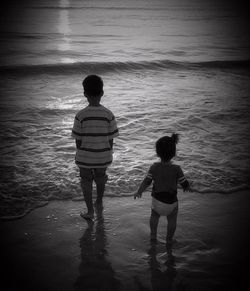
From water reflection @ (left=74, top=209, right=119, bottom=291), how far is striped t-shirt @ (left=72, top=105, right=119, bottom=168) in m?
0.79

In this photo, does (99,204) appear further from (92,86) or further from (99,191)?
(92,86)

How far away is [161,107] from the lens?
9.05 meters

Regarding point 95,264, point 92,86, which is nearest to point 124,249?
point 95,264

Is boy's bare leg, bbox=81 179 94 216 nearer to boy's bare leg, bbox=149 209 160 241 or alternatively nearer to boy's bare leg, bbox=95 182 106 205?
boy's bare leg, bbox=95 182 106 205

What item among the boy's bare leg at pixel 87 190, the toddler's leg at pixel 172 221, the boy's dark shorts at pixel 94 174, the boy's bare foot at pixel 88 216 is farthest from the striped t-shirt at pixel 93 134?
the toddler's leg at pixel 172 221

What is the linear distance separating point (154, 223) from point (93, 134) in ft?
3.95

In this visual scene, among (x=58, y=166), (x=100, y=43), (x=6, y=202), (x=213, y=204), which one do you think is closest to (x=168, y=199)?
(x=213, y=204)

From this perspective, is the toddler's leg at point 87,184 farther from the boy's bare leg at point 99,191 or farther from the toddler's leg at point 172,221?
the toddler's leg at point 172,221

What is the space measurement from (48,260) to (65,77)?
39.9 ft

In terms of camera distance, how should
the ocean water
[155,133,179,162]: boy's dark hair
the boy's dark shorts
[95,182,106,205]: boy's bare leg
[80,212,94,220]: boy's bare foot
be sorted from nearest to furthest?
1. [155,133,179,162]: boy's dark hair
2. the boy's dark shorts
3. [80,212,94,220]: boy's bare foot
4. [95,182,106,205]: boy's bare leg
5. the ocean water

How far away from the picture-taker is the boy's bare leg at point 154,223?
3264 millimetres

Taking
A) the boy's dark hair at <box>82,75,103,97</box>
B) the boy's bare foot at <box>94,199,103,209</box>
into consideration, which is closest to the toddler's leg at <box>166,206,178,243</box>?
the boy's bare foot at <box>94,199,103,209</box>

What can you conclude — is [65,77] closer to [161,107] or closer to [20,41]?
[161,107]

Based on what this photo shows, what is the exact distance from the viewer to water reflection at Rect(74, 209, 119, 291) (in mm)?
2801
